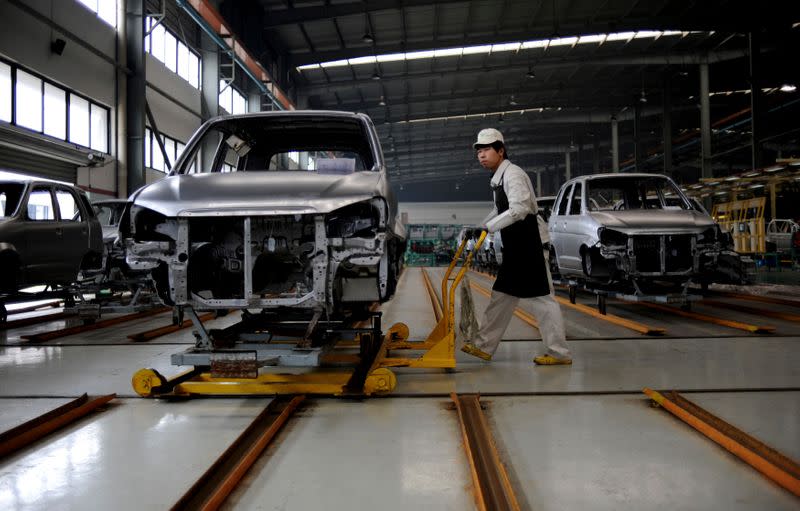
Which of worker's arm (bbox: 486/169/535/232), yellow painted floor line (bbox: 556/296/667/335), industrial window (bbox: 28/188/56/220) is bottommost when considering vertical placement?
yellow painted floor line (bbox: 556/296/667/335)

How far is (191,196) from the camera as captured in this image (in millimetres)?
3062

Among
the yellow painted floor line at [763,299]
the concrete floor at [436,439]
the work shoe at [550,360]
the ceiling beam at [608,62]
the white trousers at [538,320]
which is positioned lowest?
the concrete floor at [436,439]

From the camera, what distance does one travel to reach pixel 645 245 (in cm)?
634

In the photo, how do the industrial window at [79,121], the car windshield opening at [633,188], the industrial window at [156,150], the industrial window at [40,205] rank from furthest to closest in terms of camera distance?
the industrial window at [156,150]
the industrial window at [79,121]
the car windshield opening at [633,188]
the industrial window at [40,205]

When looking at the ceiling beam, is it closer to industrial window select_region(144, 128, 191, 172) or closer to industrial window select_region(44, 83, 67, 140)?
industrial window select_region(144, 128, 191, 172)

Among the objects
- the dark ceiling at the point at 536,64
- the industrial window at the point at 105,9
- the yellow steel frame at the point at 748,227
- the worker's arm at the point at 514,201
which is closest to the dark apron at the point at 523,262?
the worker's arm at the point at 514,201

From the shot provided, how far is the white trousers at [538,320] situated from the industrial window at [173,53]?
10738 mm

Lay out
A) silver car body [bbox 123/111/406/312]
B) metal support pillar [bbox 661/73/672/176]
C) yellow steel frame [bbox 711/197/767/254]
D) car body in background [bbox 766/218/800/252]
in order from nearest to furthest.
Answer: silver car body [bbox 123/111/406/312] < yellow steel frame [bbox 711/197/767/254] < car body in background [bbox 766/218/800/252] < metal support pillar [bbox 661/73/672/176]

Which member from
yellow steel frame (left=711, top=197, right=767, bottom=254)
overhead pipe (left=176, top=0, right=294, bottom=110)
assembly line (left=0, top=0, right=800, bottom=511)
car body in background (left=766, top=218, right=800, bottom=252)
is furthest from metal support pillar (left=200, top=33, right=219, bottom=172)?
car body in background (left=766, top=218, right=800, bottom=252)

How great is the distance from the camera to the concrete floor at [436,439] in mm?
2010

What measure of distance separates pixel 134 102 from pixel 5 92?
2.85 m

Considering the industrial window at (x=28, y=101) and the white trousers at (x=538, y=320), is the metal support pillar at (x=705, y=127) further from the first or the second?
the industrial window at (x=28, y=101)

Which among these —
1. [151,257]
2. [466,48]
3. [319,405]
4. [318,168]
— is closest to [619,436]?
[319,405]

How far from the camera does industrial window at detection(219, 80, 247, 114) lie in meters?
16.6
